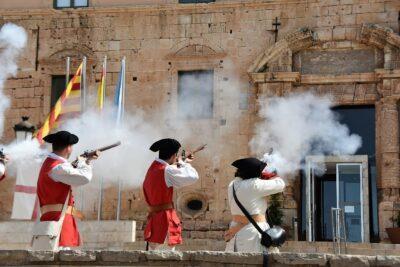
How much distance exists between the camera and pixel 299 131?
16141mm

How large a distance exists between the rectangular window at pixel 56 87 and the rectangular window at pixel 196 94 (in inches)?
107

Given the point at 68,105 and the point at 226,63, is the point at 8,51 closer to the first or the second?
the point at 68,105

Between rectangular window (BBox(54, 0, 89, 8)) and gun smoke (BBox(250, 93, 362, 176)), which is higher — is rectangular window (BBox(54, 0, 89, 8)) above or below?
above

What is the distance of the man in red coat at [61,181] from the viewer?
25.5ft

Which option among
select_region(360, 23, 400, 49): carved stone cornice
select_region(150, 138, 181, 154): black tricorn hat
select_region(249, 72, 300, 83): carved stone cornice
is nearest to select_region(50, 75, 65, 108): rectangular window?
select_region(249, 72, 300, 83): carved stone cornice

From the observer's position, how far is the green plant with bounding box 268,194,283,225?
15312mm

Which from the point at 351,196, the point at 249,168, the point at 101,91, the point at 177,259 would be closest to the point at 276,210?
the point at 351,196

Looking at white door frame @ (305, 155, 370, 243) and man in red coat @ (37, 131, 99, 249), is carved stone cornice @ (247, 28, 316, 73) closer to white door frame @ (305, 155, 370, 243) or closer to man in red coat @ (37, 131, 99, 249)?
white door frame @ (305, 155, 370, 243)

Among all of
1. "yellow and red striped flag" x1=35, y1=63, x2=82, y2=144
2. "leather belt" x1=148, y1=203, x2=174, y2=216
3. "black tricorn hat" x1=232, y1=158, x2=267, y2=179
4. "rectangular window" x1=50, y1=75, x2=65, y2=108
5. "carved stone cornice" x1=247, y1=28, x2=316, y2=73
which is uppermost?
"carved stone cornice" x1=247, y1=28, x2=316, y2=73

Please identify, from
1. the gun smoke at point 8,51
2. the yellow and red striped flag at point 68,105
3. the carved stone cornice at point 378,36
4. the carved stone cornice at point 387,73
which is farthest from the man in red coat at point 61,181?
the gun smoke at point 8,51

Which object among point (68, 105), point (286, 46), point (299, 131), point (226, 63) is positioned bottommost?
point (299, 131)

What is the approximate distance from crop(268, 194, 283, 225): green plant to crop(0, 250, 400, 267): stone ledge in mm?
8789

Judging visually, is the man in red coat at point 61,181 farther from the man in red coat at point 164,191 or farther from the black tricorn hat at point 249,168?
the black tricorn hat at point 249,168

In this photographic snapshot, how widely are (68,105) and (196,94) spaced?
274 cm
